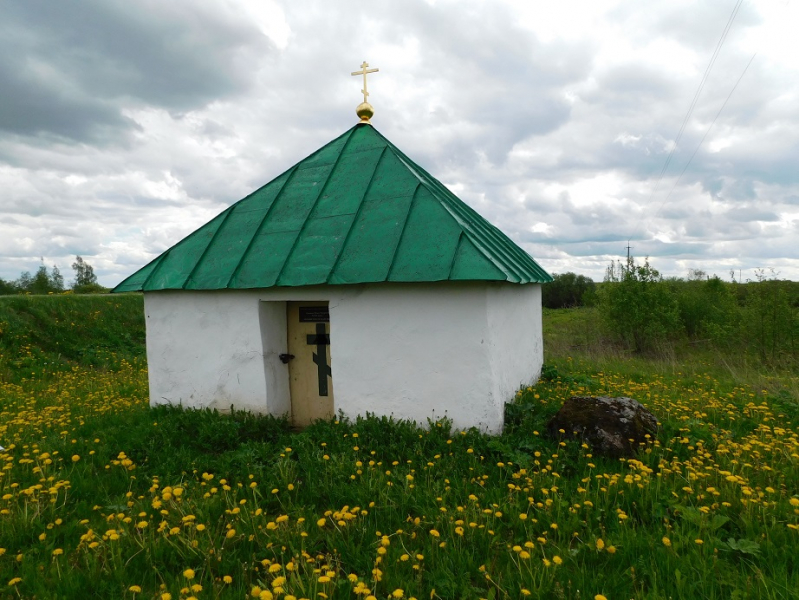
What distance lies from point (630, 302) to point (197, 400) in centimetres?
1607

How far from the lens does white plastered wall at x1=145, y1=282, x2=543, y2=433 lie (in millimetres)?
5289

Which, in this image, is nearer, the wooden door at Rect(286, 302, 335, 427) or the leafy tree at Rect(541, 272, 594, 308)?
the wooden door at Rect(286, 302, 335, 427)

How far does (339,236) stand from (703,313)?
2047cm

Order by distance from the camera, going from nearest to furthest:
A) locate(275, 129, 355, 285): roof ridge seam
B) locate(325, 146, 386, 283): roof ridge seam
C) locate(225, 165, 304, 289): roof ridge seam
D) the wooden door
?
locate(325, 146, 386, 283): roof ridge seam → locate(275, 129, 355, 285): roof ridge seam → locate(225, 165, 304, 289): roof ridge seam → the wooden door

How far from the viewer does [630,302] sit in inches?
686

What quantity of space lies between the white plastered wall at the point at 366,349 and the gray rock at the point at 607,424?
774mm

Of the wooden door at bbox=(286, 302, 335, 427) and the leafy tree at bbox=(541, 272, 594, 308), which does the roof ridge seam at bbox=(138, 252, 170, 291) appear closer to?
the wooden door at bbox=(286, 302, 335, 427)

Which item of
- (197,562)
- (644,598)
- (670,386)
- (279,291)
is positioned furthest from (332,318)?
(670,386)

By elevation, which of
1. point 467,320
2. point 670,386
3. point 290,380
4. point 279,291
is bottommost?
point 670,386

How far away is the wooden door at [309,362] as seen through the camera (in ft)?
21.4

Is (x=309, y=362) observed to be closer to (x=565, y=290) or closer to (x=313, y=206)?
(x=313, y=206)

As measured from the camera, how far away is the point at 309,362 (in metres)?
6.59

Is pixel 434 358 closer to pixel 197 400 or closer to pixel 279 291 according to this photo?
pixel 279 291

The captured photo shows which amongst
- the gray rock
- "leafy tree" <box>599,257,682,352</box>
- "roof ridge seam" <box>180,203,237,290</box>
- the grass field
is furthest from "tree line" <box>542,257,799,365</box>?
"roof ridge seam" <box>180,203,237,290</box>
